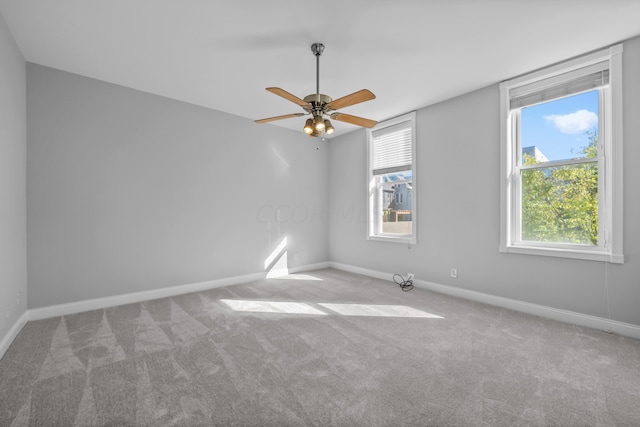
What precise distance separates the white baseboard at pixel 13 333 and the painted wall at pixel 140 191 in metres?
0.18

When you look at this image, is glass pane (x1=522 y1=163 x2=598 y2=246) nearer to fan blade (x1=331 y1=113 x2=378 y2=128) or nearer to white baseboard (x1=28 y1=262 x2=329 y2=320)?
fan blade (x1=331 y1=113 x2=378 y2=128)

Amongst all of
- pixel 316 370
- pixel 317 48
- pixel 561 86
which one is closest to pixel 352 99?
pixel 317 48

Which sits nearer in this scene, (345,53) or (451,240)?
(345,53)

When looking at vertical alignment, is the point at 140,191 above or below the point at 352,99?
below

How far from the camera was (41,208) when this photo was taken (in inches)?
118

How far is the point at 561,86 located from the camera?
299 centimetres

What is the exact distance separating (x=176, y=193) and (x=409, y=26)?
3.44 m

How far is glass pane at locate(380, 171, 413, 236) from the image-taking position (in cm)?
456

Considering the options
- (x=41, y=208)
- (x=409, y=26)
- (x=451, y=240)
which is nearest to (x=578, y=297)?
(x=451, y=240)

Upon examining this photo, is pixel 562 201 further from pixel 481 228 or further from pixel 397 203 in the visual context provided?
pixel 397 203

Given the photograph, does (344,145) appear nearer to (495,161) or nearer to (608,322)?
(495,161)

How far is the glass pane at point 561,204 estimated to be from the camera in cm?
285

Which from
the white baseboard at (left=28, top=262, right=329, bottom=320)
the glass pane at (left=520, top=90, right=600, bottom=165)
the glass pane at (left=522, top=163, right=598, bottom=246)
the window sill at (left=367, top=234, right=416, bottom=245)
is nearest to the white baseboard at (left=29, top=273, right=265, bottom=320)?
the white baseboard at (left=28, top=262, right=329, bottom=320)

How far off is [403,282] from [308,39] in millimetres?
3548
